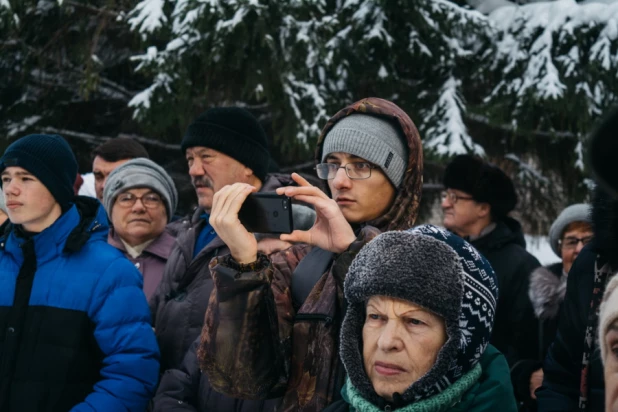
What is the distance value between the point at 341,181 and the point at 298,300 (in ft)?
1.47

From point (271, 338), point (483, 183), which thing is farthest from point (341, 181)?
point (483, 183)

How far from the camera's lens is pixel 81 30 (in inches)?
301

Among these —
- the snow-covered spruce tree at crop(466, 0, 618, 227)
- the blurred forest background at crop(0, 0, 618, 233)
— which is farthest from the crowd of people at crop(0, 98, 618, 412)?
the blurred forest background at crop(0, 0, 618, 233)

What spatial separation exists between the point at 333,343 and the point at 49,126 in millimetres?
6402

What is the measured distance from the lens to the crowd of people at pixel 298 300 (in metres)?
2.14

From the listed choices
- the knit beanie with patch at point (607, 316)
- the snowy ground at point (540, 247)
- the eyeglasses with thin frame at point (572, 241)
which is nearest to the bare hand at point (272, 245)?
the knit beanie with patch at point (607, 316)

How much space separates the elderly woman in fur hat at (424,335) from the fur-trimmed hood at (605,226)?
0.37 meters

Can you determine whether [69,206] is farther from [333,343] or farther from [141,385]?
[333,343]

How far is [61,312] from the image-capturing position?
330 centimetres

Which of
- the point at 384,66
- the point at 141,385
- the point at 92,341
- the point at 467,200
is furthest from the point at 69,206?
the point at 384,66

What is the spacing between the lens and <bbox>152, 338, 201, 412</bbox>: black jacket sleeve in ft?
9.81

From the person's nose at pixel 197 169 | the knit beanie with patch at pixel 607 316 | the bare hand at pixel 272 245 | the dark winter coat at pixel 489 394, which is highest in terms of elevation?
the knit beanie with patch at pixel 607 316

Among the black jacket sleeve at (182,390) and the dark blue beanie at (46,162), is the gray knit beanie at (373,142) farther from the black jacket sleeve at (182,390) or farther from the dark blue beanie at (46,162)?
the dark blue beanie at (46,162)

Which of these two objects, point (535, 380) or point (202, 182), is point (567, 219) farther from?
point (202, 182)
